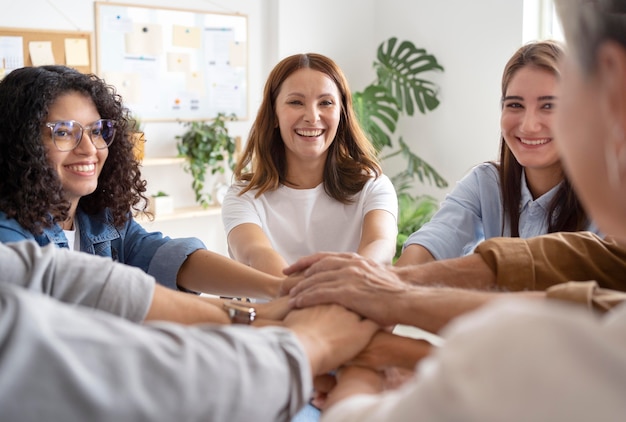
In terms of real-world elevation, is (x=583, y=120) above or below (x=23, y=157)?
above

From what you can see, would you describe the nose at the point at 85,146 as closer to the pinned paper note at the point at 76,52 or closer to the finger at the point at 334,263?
the finger at the point at 334,263

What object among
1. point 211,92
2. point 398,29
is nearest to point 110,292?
point 211,92

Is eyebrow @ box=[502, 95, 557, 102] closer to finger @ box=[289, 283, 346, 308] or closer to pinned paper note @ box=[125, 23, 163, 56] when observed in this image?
finger @ box=[289, 283, 346, 308]

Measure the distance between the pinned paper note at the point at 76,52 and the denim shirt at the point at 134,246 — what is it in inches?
104

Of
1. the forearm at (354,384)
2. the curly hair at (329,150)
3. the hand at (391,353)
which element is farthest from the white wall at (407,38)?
the forearm at (354,384)

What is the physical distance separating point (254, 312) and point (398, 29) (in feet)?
14.1

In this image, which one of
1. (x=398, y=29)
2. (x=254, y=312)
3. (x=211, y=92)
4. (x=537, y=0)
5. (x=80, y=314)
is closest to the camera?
(x=80, y=314)

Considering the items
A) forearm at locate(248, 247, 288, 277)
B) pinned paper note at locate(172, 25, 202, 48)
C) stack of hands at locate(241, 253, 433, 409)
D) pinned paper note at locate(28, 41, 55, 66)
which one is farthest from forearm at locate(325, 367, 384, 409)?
pinned paper note at locate(172, 25, 202, 48)

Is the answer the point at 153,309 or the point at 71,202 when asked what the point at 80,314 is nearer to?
the point at 153,309

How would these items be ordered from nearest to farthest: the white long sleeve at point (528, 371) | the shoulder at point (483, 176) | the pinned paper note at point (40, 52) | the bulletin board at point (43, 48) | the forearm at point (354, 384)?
1. the white long sleeve at point (528, 371)
2. the forearm at point (354, 384)
3. the shoulder at point (483, 176)
4. the bulletin board at point (43, 48)
5. the pinned paper note at point (40, 52)

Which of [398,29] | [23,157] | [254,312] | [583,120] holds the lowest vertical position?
[254,312]

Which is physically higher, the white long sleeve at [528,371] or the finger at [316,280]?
the white long sleeve at [528,371]

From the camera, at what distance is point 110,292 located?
1.25 m

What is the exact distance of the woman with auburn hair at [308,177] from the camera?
8.32ft
